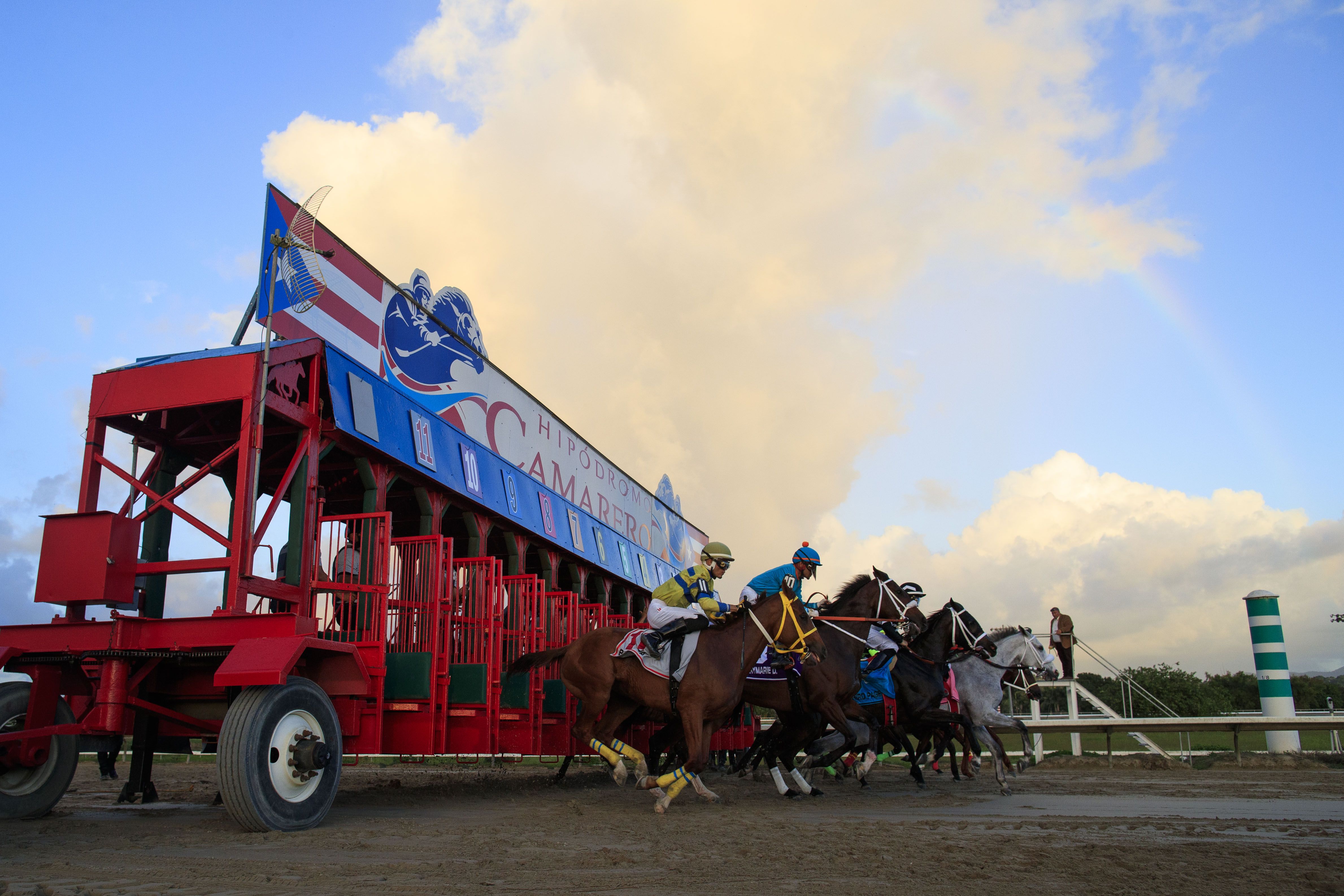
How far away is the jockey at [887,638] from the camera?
1098 cm

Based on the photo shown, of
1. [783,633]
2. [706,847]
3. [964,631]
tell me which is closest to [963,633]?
[964,631]

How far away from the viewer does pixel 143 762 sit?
28.1 feet

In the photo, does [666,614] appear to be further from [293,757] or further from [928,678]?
[928,678]

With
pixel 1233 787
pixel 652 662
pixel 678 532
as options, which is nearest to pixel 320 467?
pixel 652 662

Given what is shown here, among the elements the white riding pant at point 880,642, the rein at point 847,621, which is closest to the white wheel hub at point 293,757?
the rein at point 847,621

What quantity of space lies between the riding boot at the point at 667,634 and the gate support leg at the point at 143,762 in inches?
171

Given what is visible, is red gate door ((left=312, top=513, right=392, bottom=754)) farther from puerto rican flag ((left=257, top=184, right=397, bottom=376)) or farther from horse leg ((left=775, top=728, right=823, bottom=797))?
horse leg ((left=775, top=728, right=823, bottom=797))

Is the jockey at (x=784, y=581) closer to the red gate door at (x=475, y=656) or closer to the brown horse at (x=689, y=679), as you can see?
the brown horse at (x=689, y=679)

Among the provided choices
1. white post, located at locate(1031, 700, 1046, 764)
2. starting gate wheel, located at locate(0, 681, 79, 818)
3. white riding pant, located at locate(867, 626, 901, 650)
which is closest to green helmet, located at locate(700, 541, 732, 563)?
white riding pant, located at locate(867, 626, 901, 650)

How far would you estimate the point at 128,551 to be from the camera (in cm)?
729

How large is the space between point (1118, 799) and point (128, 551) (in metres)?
9.84

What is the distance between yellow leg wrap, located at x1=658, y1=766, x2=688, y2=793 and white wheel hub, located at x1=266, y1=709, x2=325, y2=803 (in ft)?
9.76

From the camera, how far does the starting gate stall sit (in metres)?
6.55

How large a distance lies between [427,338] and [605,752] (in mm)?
7435
